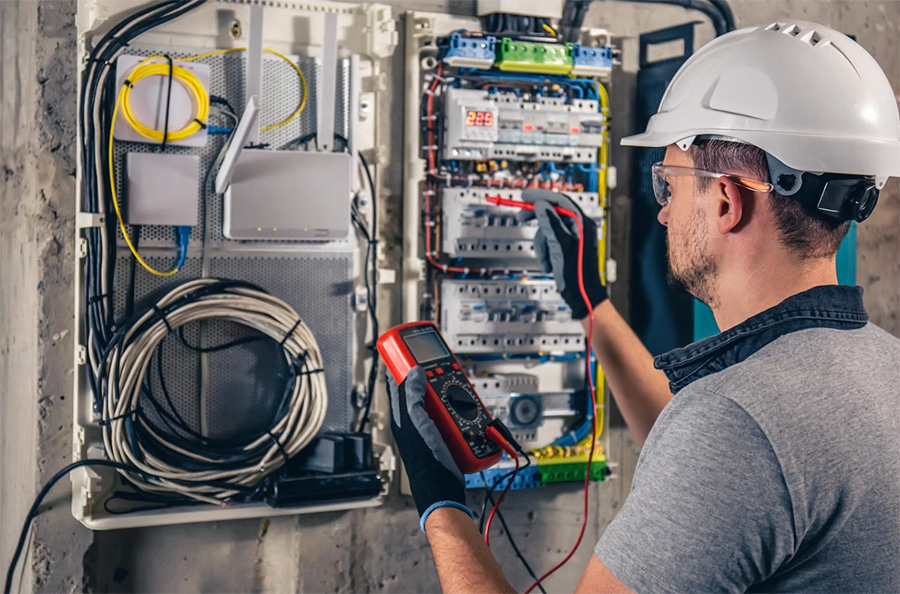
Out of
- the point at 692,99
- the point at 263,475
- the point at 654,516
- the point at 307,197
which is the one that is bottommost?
the point at 263,475

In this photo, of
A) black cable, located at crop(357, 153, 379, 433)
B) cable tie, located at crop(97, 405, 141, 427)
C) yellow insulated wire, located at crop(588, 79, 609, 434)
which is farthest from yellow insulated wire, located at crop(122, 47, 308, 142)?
yellow insulated wire, located at crop(588, 79, 609, 434)

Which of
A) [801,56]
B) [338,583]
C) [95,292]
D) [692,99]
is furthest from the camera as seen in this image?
[338,583]

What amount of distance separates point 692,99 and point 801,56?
0.20 meters

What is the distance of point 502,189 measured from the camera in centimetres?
231

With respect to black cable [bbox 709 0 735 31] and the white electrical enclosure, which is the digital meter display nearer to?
the white electrical enclosure

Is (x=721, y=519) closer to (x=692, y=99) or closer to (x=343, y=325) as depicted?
(x=692, y=99)

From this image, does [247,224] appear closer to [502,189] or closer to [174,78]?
[174,78]

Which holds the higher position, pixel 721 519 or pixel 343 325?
pixel 343 325

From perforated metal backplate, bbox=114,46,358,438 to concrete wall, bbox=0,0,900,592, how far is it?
0.15 meters

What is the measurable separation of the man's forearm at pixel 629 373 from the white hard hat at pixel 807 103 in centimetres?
75

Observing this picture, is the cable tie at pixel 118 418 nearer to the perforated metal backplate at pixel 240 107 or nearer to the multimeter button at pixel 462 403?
the perforated metal backplate at pixel 240 107

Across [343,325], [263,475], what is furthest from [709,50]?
[263,475]

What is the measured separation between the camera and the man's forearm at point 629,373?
2.04 meters

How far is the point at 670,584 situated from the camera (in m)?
1.17
